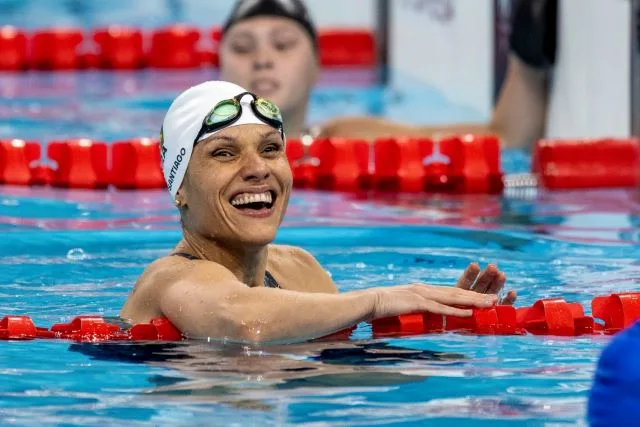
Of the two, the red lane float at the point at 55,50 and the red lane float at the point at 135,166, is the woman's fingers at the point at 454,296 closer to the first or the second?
the red lane float at the point at 135,166

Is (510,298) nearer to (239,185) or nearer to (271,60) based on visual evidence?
(239,185)

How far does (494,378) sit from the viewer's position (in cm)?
426

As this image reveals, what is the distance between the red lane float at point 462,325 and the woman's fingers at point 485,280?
105 mm

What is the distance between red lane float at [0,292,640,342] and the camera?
4.72m

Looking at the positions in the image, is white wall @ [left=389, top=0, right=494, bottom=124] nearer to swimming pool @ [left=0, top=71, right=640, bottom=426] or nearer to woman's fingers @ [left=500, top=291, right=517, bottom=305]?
swimming pool @ [left=0, top=71, right=640, bottom=426]

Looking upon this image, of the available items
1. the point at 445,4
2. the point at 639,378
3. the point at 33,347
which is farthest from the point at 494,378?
the point at 445,4

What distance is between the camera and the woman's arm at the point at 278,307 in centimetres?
450

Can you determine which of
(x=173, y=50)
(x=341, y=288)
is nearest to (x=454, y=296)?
(x=341, y=288)

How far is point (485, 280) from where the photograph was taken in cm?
489

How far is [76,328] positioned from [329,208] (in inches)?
137

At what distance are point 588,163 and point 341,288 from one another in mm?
3378

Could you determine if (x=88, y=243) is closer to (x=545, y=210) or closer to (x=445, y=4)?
(x=545, y=210)

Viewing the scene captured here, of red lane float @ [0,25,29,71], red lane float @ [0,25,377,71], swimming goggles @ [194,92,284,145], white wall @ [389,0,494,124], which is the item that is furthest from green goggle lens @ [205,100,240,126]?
red lane float @ [0,25,29,71]

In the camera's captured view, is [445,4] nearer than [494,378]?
No
